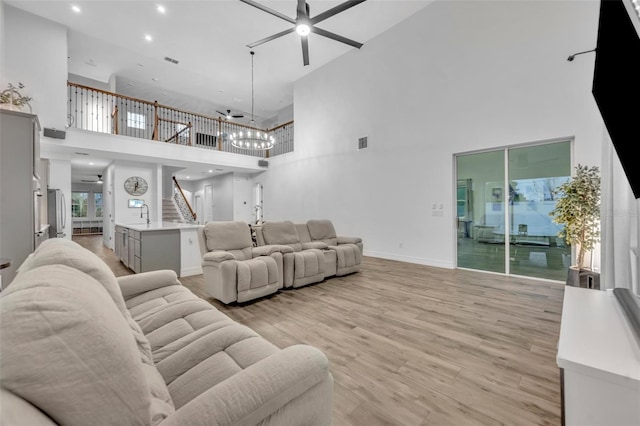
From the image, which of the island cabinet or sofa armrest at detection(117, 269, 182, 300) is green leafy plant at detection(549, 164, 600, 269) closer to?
sofa armrest at detection(117, 269, 182, 300)

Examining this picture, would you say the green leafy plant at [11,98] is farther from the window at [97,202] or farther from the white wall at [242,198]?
the window at [97,202]

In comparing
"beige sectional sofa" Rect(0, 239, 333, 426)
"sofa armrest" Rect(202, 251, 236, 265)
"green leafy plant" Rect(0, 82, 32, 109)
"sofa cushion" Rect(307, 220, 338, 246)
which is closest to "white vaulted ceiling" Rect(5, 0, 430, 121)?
"green leafy plant" Rect(0, 82, 32, 109)

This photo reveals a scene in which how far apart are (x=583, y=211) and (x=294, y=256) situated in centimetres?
371

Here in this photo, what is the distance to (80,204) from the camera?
48.9ft

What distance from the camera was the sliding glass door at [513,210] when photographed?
424 cm

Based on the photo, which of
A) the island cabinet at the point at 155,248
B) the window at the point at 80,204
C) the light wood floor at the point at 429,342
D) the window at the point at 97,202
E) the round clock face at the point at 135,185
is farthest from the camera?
the window at the point at 97,202

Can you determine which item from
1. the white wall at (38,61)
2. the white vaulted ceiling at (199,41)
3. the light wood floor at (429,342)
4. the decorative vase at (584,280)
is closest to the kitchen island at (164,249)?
the light wood floor at (429,342)

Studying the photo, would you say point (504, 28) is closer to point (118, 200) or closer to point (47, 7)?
point (47, 7)

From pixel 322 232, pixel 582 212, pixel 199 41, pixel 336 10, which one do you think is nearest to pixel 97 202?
pixel 199 41

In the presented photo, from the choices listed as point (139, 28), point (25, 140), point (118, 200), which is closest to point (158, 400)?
point (25, 140)

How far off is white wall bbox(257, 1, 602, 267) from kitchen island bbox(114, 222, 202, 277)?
384 centimetres

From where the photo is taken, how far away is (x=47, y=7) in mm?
5574

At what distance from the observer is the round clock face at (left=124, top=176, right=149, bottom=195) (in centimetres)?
813

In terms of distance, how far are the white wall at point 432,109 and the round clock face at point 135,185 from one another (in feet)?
16.7
